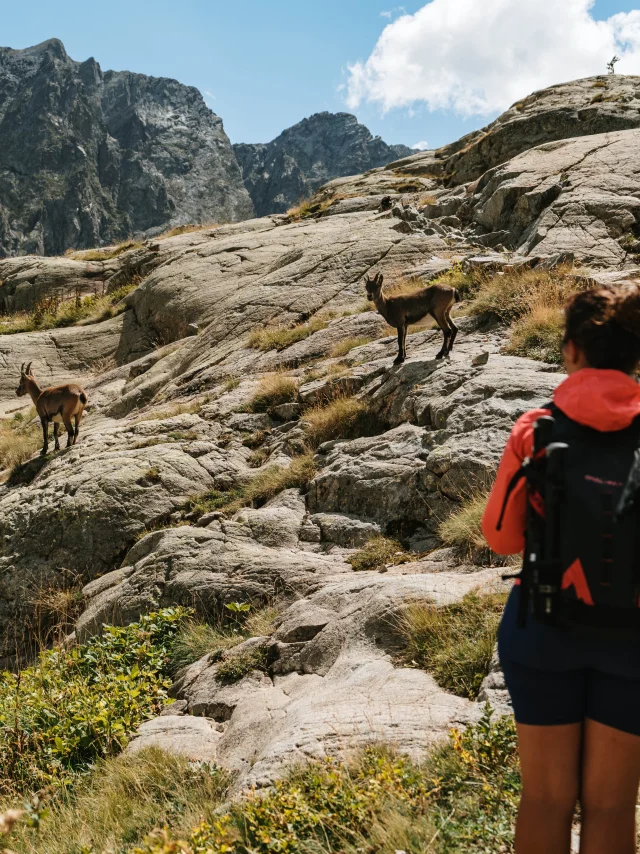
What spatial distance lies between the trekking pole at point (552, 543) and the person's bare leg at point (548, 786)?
16.8 inches

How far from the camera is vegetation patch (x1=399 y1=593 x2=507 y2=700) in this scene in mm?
4762

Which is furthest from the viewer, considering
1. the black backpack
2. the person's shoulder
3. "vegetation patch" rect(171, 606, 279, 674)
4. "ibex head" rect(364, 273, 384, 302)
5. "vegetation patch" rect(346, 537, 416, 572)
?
"ibex head" rect(364, 273, 384, 302)

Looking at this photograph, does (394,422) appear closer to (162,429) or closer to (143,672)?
(162,429)

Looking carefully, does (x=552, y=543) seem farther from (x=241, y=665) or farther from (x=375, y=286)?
(x=375, y=286)

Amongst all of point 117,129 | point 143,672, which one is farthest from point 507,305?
point 117,129

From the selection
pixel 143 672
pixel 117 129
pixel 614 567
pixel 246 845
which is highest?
pixel 117 129

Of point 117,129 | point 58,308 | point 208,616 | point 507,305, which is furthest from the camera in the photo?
point 117,129

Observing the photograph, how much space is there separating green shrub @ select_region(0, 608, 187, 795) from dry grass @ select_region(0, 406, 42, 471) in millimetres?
7404

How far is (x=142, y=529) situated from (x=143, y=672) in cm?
330

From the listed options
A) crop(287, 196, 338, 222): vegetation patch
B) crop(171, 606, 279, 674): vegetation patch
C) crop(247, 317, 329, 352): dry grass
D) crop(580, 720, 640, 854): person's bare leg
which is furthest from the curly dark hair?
crop(287, 196, 338, 222): vegetation patch

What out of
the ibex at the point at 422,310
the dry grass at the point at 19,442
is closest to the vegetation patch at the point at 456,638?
the ibex at the point at 422,310

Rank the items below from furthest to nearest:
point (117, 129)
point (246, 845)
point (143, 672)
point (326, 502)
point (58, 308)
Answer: point (117, 129)
point (58, 308)
point (326, 502)
point (143, 672)
point (246, 845)

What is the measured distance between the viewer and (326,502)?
916cm

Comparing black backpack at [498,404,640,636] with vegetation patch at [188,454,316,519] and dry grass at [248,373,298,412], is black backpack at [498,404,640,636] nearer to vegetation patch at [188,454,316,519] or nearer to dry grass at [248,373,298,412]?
vegetation patch at [188,454,316,519]
